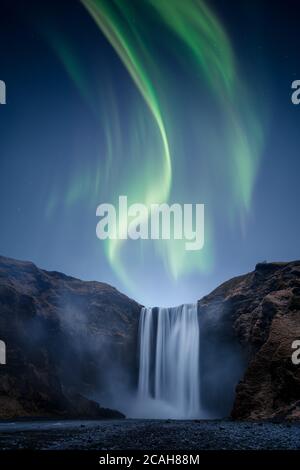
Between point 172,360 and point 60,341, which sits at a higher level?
point 60,341

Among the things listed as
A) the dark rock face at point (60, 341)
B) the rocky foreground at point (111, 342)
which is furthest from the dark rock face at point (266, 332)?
the dark rock face at point (60, 341)

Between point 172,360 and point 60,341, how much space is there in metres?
18.4

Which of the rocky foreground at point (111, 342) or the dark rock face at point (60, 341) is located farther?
the dark rock face at point (60, 341)

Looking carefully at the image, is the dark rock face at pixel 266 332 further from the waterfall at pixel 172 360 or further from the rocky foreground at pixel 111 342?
the waterfall at pixel 172 360

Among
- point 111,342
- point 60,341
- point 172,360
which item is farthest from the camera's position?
point 111,342

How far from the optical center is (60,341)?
58.4 metres

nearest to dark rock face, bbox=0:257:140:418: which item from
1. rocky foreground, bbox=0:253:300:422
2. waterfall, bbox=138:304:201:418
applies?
rocky foreground, bbox=0:253:300:422

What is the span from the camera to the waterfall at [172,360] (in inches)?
2255

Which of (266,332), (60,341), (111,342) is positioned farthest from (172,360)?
(266,332)

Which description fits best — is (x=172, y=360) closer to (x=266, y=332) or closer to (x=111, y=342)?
(x=111, y=342)

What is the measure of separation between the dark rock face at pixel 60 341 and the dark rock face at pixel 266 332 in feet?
54.9
